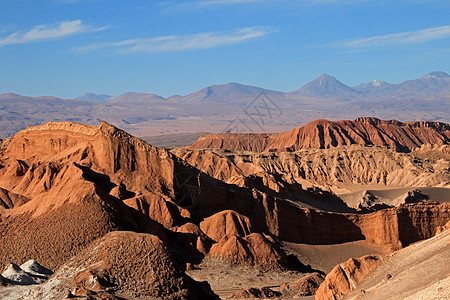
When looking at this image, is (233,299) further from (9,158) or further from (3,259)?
(9,158)

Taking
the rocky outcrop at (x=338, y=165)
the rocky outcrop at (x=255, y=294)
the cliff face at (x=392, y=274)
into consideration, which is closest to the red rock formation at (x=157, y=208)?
the rocky outcrop at (x=255, y=294)

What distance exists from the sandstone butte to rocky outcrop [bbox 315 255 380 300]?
35.0ft

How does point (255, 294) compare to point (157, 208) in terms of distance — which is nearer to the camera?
point (255, 294)

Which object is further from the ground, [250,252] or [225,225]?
[225,225]

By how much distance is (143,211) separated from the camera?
52438 mm

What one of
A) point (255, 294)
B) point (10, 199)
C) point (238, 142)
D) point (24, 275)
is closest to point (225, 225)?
point (10, 199)

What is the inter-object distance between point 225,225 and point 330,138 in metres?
126

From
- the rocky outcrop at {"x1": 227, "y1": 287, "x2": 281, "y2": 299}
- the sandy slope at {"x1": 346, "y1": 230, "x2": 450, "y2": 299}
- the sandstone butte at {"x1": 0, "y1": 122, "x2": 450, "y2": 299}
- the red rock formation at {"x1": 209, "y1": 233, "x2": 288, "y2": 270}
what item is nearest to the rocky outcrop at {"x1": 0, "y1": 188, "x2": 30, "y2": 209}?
the sandstone butte at {"x1": 0, "y1": 122, "x2": 450, "y2": 299}

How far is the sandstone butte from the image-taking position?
43812 mm

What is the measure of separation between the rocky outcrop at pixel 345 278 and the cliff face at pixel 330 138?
13830 centimetres

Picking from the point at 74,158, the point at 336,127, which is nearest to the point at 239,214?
the point at 74,158

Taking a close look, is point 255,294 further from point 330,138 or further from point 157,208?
point 330,138

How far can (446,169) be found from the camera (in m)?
126

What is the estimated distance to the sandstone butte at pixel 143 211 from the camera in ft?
144
